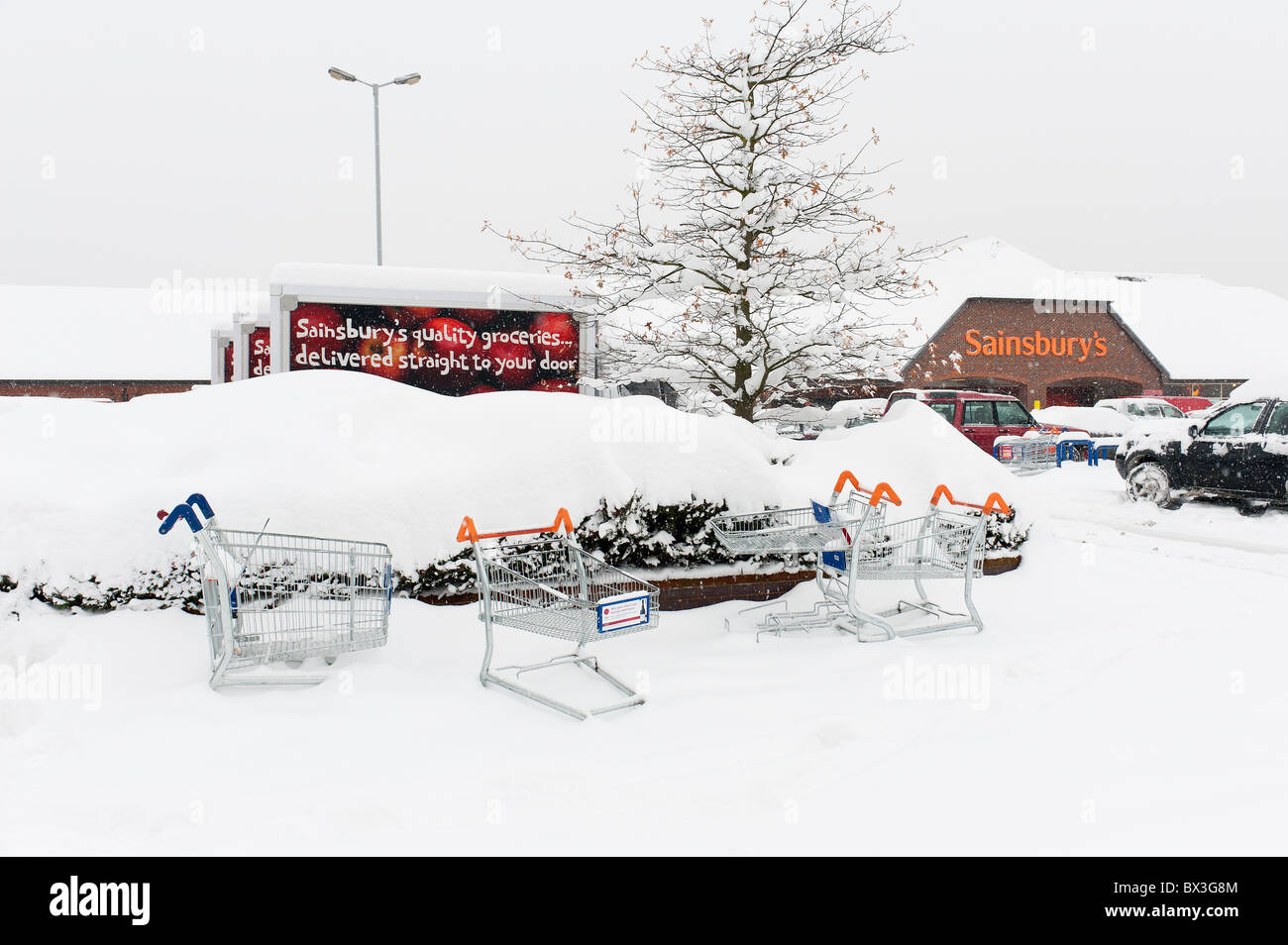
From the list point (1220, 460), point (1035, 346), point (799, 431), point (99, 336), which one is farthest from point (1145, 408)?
point (99, 336)

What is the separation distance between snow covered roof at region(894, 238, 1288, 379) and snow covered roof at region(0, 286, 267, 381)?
95.2ft

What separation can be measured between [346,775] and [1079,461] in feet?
69.9

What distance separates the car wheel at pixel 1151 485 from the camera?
42.8 feet

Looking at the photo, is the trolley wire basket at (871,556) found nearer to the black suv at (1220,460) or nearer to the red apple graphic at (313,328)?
the red apple graphic at (313,328)

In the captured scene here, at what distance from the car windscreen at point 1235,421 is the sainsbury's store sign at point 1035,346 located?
23.2m

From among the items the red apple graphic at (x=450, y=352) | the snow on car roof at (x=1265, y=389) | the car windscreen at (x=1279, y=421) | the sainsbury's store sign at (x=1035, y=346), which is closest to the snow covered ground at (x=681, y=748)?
the red apple graphic at (x=450, y=352)

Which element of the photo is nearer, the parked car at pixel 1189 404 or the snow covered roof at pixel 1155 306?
the parked car at pixel 1189 404

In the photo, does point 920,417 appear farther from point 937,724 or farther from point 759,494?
point 937,724

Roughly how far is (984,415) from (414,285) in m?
12.9

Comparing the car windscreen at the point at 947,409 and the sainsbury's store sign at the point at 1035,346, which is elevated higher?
the sainsbury's store sign at the point at 1035,346

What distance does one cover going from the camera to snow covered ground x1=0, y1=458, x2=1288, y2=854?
11.5 ft

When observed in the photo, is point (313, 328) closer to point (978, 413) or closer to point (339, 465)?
point (339, 465)

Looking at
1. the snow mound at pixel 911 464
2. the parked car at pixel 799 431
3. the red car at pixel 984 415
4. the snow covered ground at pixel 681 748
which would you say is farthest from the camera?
the parked car at pixel 799 431

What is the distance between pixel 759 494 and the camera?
22.0 feet
